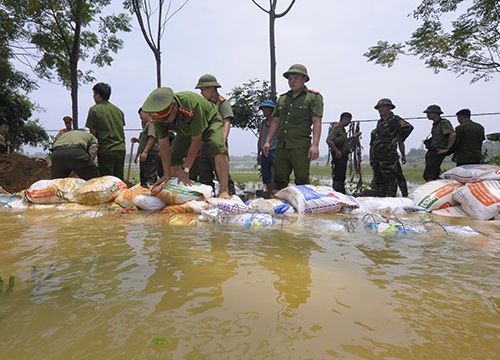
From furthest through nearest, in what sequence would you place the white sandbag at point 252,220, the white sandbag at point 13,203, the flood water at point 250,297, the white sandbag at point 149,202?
1. the white sandbag at point 13,203
2. the white sandbag at point 149,202
3. the white sandbag at point 252,220
4. the flood water at point 250,297

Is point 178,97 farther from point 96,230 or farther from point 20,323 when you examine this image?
point 20,323

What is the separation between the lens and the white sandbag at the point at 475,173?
10.4 ft

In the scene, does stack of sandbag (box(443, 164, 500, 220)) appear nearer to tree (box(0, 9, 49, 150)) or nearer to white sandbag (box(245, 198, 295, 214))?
white sandbag (box(245, 198, 295, 214))

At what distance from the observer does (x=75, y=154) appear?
3594 mm

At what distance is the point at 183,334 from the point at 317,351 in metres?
0.34

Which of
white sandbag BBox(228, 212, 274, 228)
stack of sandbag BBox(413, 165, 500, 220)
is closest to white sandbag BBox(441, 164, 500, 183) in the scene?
stack of sandbag BBox(413, 165, 500, 220)

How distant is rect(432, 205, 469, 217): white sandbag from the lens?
3092 millimetres

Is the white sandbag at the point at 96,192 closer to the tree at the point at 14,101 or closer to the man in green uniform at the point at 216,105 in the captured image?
the man in green uniform at the point at 216,105

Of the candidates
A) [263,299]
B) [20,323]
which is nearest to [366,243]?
[263,299]

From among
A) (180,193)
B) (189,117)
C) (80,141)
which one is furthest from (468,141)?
(80,141)

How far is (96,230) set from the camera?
2.31m

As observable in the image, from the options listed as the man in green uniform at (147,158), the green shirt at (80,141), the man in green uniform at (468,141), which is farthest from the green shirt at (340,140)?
the green shirt at (80,141)

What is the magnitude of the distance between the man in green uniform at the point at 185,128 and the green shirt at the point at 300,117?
2.52ft

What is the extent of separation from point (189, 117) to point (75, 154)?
4.85 feet
